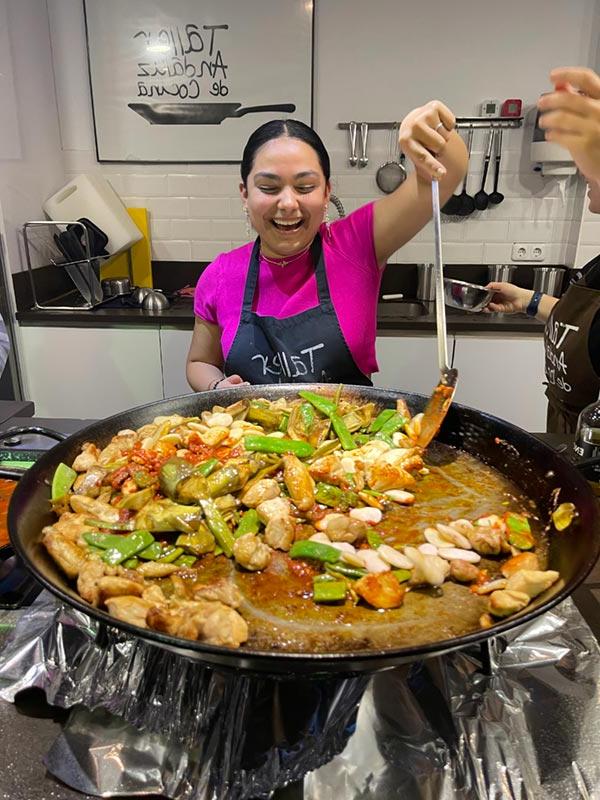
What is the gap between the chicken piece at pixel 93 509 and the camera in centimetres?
117

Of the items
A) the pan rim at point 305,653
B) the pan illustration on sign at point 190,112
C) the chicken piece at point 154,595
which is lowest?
the chicken piece at point 154,595

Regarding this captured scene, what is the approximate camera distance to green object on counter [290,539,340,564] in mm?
1053

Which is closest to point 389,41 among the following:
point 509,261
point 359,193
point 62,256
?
point 359,193

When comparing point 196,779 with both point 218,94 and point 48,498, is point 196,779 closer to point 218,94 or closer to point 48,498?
point 48,498

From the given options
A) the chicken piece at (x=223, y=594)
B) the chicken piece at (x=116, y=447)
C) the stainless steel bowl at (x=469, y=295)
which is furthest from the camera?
the stainless steel bowl at (x=469, y=295)

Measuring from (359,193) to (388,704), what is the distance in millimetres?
3427

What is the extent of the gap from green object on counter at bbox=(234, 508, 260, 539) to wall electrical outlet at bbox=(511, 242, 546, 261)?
3257 millimetres

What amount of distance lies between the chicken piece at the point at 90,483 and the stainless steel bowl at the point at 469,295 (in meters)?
1.60

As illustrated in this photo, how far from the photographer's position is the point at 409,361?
3.30 meters

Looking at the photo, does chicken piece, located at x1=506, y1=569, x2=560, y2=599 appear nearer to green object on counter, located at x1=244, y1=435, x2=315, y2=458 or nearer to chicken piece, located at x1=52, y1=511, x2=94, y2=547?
green object on counter, located at x1=244, y1=435, x2=315, y2=458

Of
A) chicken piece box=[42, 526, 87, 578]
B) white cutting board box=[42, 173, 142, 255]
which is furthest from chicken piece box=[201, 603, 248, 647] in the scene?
white cutting board box=[42, 173, 142, 255]

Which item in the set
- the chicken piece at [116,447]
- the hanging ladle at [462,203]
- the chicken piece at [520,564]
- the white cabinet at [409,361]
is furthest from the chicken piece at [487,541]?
the hanging ladle at [462,203]

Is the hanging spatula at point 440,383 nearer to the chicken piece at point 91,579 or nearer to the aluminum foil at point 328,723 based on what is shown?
the aluminum foil at point 328,723

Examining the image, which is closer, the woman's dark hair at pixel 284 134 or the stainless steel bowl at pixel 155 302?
the woman's dark hair at pixel 284 134
